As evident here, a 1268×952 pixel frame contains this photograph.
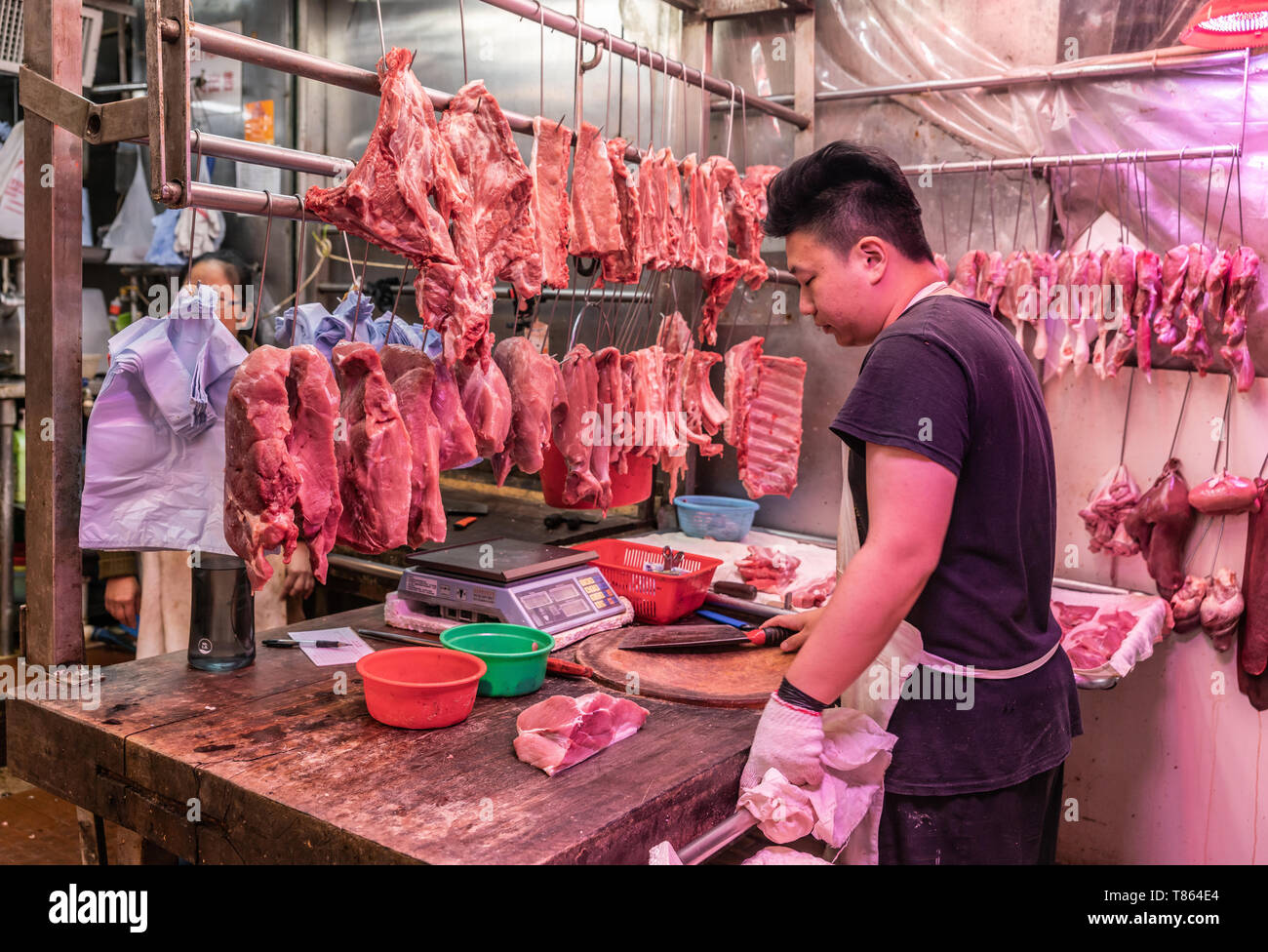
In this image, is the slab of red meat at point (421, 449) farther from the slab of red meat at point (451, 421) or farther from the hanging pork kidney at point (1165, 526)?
the hanging pork kidney at point (1165, 526)

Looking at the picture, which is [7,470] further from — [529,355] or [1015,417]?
[1015,417]

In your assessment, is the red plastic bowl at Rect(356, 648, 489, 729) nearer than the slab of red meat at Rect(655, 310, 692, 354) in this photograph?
Yes

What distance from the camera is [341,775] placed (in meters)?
2.30

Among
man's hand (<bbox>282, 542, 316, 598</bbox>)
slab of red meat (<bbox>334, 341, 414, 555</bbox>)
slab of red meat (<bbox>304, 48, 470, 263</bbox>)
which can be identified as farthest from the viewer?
man's hand (<bbox>282, 542, 316, 598</bbox>)

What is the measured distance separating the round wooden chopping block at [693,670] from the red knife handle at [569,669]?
30 mm

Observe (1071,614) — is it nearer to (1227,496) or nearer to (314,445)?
(1227,496)

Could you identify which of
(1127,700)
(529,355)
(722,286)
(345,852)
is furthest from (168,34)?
(1127,700)

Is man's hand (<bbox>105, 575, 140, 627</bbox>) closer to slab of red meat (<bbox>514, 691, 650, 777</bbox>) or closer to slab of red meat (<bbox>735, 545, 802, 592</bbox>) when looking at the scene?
slab of red meat (<bbox>514, 691, 650, 777</bbox>)

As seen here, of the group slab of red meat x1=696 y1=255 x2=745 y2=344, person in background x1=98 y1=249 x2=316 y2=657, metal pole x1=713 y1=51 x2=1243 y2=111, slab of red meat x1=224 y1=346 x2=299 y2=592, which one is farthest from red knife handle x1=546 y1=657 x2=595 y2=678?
metal pole x1=713 y1=51 x2=1243 y2=111

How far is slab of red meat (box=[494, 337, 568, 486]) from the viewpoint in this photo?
3.15 metres

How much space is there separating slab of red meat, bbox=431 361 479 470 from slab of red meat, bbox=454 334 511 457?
0.19ft

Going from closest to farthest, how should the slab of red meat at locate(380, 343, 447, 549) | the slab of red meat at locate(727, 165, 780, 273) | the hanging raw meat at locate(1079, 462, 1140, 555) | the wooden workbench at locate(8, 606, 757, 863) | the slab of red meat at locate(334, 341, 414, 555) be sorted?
the wooden workbench at locate(8, 606, 757, 863), the slab of red meat at locate(334, 341, 414, 555), the slab of red meat at locate(380, 343, 447, 549), the slab of red meat at locate(727, 165, 780, 273), the hanging raw meat at locate(1079, 462, 1140, 555)
